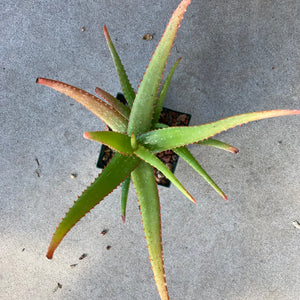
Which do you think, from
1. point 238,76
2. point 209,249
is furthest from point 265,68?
point 209,249

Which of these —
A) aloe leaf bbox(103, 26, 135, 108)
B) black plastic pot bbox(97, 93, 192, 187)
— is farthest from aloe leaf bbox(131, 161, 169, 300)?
black plastic pot bbox(97, 93, 192, 187)

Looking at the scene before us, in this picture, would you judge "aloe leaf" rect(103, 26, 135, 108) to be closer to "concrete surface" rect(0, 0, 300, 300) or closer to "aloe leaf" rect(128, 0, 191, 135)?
"aloe leaf" rect(128, 0, 191, 135)

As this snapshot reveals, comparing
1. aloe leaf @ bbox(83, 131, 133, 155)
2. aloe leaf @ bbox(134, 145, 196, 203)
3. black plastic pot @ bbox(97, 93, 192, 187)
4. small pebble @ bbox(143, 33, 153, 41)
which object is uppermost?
small pebble @ bbox(143, 33, 153, 41)

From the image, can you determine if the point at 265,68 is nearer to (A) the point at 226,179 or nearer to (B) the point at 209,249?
(A) the point at 226,179

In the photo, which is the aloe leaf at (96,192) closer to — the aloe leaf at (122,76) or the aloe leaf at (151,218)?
the aloe leaf at (151,218)

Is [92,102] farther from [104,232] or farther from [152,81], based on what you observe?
[104,232]

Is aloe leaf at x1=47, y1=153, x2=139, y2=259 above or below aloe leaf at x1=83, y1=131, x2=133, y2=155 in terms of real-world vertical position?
below

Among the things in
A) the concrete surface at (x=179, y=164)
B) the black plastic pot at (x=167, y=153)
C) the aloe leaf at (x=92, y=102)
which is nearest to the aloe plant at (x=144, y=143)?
the aloe leaf at (x=92, y=102)
